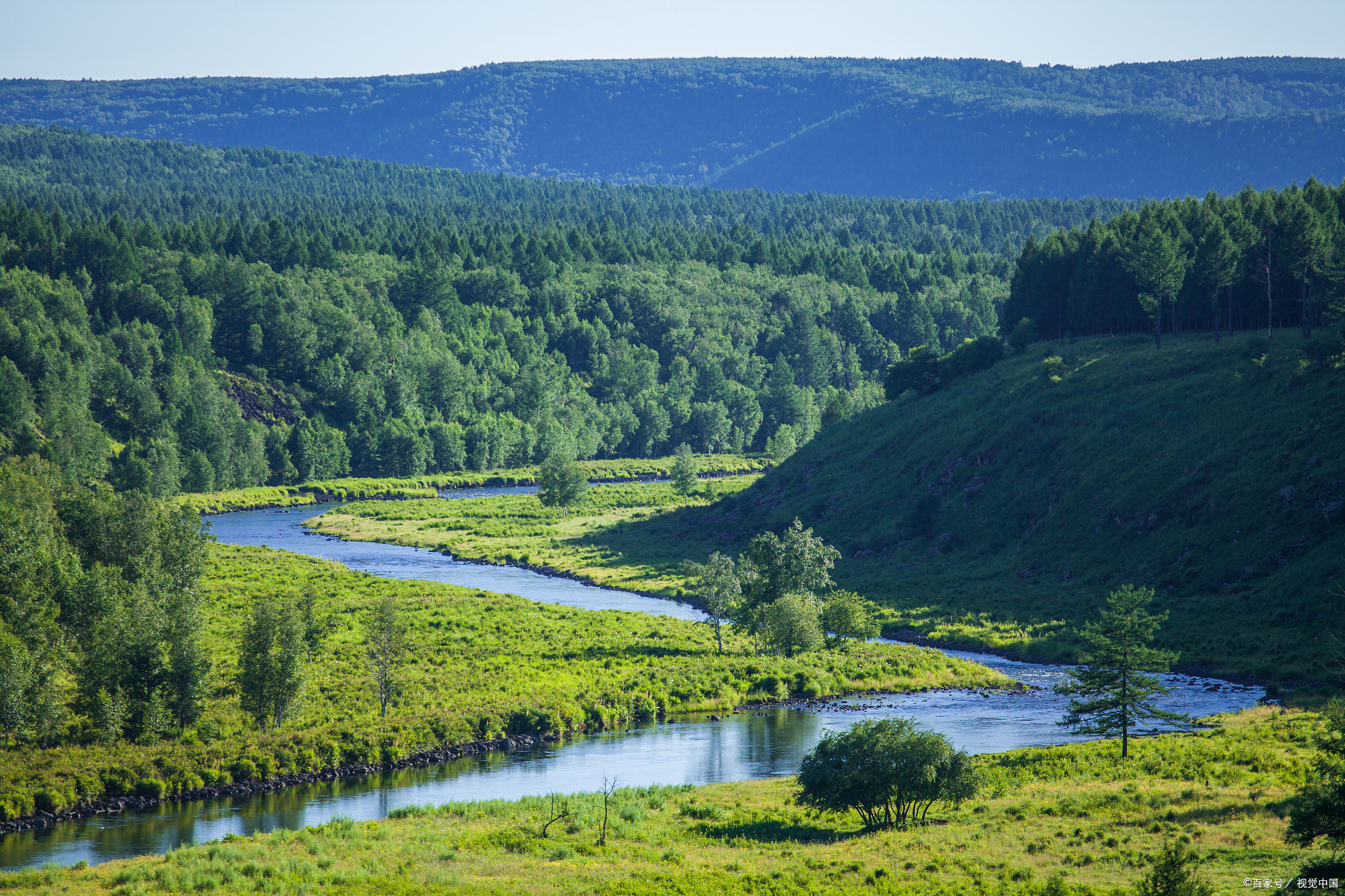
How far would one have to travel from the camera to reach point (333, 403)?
19400 cm

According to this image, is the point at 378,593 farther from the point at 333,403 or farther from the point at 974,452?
the point at 333,403

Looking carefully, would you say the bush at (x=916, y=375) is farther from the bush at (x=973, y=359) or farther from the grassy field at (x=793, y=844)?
the grassy field at (x=793, y=844)

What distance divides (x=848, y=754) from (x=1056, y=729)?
66.3 feet

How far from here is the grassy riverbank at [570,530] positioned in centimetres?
11125

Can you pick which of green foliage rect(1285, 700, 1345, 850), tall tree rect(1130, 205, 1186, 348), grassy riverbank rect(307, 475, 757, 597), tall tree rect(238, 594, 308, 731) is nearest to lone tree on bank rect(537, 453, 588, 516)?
grassy riverbank rect(307, 475, 757, 597)

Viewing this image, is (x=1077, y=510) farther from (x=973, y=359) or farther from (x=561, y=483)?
(x=561, y=483)

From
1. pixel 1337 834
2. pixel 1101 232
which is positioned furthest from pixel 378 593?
pixel 1101 232

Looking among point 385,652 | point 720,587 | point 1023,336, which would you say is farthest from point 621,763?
point 1023,336

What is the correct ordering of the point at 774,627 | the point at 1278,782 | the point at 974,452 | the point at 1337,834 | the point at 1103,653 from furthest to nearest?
the point at 974,452
the point at 774,627
the point at 1103,653
the point at 1278,782
the point at 1337,834

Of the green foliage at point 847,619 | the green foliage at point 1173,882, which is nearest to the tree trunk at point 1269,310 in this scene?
the green foliage at point 847,619

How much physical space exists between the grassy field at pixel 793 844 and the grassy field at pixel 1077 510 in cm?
2331

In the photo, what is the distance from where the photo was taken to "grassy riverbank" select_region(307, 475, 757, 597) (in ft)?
365

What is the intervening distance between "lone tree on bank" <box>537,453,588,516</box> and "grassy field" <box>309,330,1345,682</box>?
16587 mm

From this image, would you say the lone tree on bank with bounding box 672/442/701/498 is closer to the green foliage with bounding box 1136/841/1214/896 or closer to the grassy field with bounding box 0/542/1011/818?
the grassy field with bounding box 0/542/1011/818
